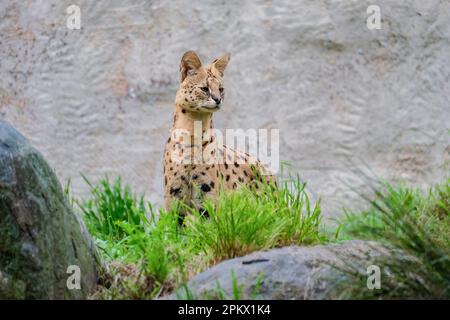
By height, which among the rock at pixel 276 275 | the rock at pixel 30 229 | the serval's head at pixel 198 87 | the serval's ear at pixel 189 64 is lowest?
the rock at pixel 276 275

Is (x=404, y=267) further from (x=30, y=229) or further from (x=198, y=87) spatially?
(x=198, y=87)

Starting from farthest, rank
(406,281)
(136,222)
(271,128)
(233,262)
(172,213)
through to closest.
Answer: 1. (271,128)
2. (136,222)
3. (172,213)
4. (233,262)
5. (406,281)

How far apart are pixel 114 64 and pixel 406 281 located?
18.7 feet

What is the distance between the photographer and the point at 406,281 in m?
4.85

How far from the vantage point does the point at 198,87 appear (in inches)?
283

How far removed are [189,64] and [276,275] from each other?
256cm

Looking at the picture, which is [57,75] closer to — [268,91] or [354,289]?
[268,91]

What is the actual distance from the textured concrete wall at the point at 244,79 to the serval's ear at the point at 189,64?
241 cm

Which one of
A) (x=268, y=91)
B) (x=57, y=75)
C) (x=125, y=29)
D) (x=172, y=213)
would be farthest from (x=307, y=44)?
(x=172, y=213)

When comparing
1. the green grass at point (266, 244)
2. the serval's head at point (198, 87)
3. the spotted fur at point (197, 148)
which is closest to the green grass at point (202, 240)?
the green grass at point (266, 244)

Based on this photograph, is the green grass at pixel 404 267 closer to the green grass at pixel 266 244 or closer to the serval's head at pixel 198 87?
the green grass at pixel 266 244

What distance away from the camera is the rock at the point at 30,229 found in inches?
198

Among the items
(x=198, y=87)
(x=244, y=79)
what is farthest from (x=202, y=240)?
(x=244, y=79)

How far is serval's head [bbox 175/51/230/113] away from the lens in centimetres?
715
